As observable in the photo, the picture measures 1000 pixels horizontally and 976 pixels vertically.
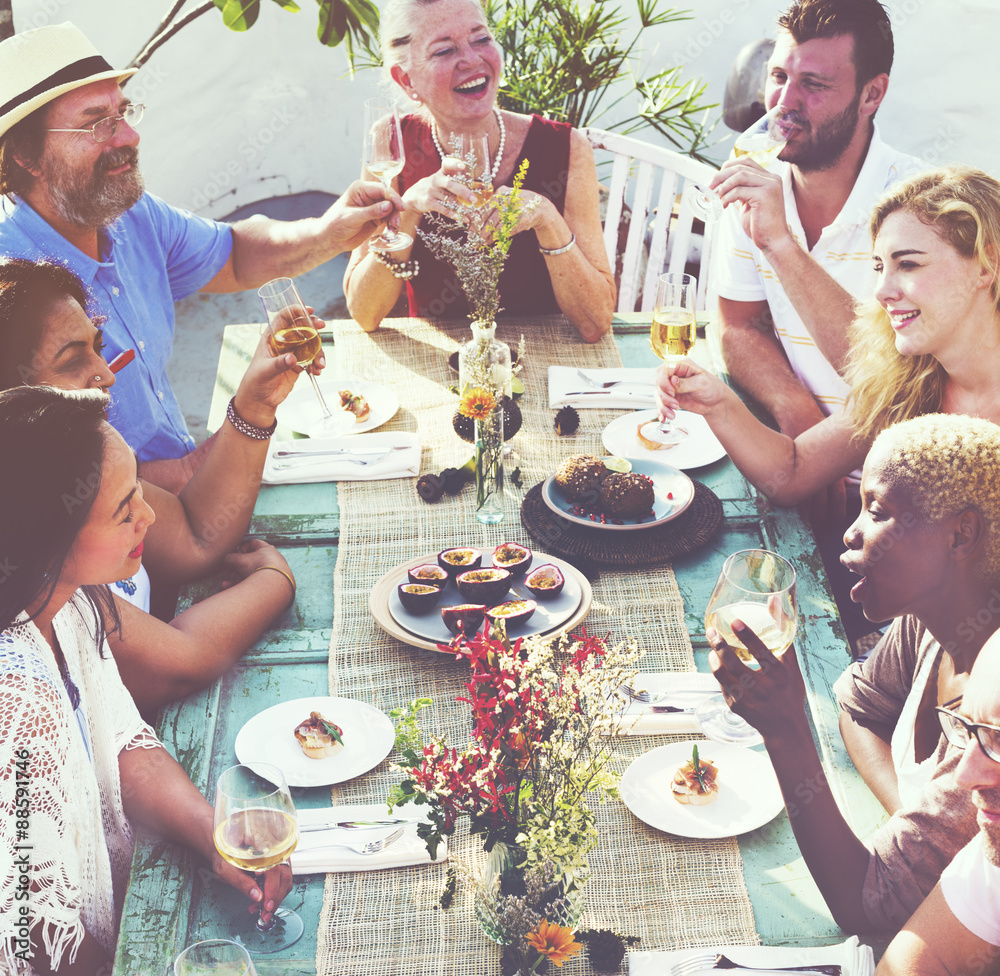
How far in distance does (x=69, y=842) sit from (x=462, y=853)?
0.55 meters

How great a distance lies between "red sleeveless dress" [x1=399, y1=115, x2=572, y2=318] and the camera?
→ 307cm

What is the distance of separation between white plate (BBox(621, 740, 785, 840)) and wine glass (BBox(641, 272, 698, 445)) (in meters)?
0.90

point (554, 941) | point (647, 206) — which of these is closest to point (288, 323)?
point (554, 941)

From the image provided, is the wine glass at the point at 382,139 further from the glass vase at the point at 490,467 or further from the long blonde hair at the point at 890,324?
the long blonde hair at the point at 890,324

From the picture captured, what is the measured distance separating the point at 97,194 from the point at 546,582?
1.48 meters

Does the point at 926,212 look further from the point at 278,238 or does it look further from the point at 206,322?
the point at 206,322

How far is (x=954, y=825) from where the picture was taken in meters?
1.26

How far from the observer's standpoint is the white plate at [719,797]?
147 centimetres

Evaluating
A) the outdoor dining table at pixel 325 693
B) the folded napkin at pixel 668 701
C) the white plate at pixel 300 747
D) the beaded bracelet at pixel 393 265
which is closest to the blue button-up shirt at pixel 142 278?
the outdoor dining table at pixel 325 693

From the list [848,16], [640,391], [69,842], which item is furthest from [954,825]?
[848,16]

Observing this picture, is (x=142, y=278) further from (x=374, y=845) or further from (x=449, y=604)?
(x=374, y=845)

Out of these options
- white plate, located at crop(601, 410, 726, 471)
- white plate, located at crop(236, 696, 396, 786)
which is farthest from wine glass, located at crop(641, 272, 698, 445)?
white plate, located at crop(236, 696, 396, 786)

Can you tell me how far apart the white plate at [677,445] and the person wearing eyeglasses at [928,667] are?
866mm

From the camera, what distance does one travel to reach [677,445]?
2.38 m
